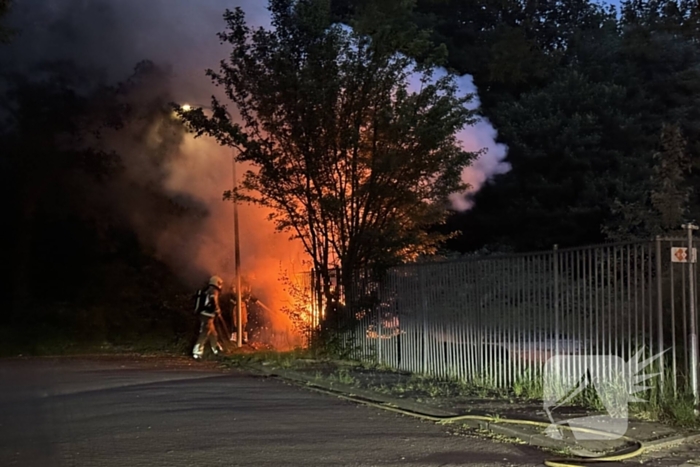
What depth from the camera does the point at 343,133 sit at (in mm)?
15047

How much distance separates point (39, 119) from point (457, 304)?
17.9 m

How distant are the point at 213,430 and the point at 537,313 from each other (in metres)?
4.49

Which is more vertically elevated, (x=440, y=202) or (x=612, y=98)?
(x=612, y=98)

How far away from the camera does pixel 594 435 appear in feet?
24.8

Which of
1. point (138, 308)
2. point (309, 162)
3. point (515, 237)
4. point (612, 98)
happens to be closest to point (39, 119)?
point (138, 308)

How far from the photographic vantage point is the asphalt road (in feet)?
22.4

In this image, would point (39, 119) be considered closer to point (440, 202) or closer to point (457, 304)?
point (440, 202)

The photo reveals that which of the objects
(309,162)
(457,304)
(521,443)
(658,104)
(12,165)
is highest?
(658,104)

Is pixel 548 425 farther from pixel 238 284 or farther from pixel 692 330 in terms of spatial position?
pixel 238 284

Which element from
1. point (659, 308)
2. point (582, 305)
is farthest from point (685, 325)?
point (582, 305)

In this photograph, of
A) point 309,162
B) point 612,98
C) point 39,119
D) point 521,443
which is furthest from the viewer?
point 612,98

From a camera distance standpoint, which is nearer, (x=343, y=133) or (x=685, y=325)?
(x=685, y=325)

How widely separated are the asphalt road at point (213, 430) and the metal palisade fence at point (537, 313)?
2.25 meters

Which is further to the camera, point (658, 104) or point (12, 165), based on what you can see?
point (658, 104)
